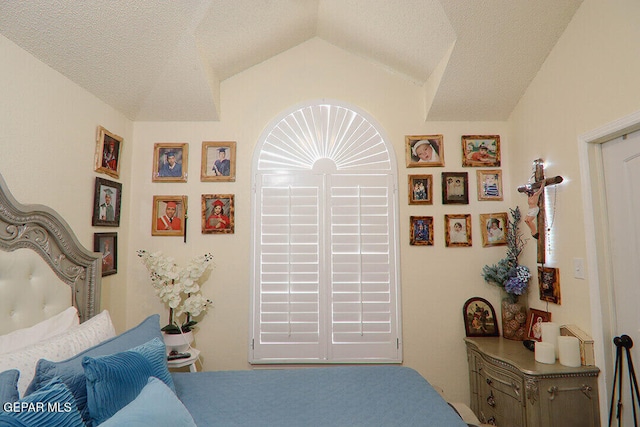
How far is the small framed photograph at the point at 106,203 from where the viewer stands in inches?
91.4

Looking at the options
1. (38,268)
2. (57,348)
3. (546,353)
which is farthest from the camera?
(546,353)

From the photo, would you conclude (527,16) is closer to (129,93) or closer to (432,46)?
(432,46)

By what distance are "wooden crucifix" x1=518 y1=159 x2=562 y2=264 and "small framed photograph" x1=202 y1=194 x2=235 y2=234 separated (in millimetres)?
2152

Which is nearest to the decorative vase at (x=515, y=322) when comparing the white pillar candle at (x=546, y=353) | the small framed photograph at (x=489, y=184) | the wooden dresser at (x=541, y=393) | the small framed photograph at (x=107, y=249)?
the wooden dresser at (x=541, y=393)

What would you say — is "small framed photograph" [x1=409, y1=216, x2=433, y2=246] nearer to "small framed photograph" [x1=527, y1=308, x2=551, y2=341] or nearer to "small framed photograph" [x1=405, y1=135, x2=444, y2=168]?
"small framed photograph" [x1=405, y1=135, x2=444, y2=168]

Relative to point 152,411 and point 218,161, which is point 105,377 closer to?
point 152,411

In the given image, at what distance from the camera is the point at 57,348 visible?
138 cm

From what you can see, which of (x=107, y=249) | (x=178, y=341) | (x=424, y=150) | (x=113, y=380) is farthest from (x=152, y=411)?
(x=424, y=150)

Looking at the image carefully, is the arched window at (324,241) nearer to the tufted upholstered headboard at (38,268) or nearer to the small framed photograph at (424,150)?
the small framed photograph at (424,150)

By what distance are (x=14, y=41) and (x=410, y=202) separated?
100.0 inches

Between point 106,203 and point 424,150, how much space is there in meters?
2.37

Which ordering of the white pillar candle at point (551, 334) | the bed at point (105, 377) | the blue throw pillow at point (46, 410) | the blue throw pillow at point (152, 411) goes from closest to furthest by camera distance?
1. the blue throw pillow at point (46, 410)
2. the blue throw pillow at point (152, 411)
3. the bed at point (105, 377)
4. the white pillar candle at point (551, 334)

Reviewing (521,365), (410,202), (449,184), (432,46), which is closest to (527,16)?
(432,46)

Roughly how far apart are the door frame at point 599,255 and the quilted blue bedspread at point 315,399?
100cm
